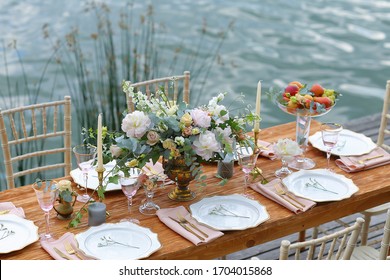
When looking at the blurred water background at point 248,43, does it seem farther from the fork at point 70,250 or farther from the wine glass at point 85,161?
the fork at point 70,250

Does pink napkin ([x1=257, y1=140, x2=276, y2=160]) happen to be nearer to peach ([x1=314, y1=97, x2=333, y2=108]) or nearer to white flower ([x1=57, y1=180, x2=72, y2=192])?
peach ([x1=314, y1=97, x2=333, y2=108])

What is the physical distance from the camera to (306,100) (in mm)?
3014

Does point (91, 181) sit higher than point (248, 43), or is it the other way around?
point (91, 181)

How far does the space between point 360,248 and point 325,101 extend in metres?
0.64

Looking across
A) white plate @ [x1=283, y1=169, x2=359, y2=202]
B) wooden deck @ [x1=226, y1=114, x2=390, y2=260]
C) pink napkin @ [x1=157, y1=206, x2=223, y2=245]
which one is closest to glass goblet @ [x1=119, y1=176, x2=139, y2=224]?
pink napkin @ [x1=157, y1=206, x2=223, y2=245]

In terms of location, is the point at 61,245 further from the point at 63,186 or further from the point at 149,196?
the point at 149,196

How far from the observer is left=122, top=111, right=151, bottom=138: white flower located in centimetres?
260

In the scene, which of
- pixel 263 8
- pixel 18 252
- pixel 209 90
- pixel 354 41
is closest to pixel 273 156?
pixel 18 252

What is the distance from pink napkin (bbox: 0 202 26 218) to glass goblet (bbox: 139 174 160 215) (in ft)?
1.42

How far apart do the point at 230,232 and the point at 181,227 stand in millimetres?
173

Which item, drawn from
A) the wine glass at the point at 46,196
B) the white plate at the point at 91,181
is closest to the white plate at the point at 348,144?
the white plate at the point at 91,181

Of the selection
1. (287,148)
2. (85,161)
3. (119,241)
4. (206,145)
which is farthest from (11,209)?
(287,148)

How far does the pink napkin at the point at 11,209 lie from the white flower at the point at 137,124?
1.62 ft

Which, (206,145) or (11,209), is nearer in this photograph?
(206,145)
